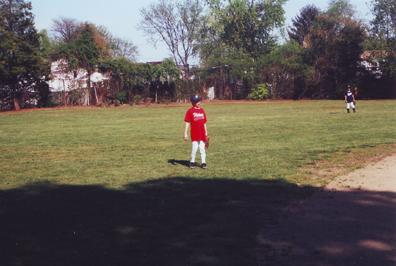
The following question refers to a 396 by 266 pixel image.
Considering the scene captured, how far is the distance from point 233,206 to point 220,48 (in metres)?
66.6

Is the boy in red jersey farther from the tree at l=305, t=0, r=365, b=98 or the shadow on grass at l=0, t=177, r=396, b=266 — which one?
the tree at l=305, t=0, r=365, b=98

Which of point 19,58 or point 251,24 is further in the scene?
point 251,24

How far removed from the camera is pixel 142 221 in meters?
4.92

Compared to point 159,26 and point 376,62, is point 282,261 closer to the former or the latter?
point 376,62

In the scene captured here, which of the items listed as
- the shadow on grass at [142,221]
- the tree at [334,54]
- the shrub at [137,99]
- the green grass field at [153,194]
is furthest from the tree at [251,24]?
the shadow on grass at [142,221]

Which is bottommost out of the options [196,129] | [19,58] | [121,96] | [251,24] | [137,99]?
[196,129]

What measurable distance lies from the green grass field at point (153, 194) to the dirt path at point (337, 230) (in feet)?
0.84

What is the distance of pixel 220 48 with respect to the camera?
229ft

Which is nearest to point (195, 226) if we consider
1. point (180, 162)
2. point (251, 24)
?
point (180, 162)

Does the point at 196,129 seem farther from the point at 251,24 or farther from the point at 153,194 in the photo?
the point at 251,24

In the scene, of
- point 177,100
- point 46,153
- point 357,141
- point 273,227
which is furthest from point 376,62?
point 273,227

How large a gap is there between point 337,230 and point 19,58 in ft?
113

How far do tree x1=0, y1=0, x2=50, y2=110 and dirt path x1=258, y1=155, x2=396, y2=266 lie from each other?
32.8m

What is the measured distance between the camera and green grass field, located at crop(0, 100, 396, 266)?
4031 millimetres
